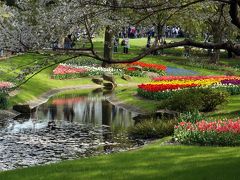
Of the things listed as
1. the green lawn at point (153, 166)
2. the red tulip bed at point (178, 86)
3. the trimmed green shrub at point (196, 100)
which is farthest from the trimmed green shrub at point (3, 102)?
the green lawn at point (153, 166)

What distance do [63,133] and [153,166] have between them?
9778mm

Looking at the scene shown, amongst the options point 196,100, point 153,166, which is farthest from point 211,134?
point 196,100

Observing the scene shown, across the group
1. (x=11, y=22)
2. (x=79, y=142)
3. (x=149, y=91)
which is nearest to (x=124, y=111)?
(x=149, y=91)

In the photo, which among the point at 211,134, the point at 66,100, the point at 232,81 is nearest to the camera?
the point at 211,134

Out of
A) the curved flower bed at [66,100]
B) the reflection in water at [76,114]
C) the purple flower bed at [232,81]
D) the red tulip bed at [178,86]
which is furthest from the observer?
the curved flower bed at [66,100]

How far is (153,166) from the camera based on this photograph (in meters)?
14.0

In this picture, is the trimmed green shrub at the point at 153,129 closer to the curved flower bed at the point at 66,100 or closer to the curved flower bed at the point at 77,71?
the curved flower bed at the point at 66,100

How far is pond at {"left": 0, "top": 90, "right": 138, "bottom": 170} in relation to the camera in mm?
18734

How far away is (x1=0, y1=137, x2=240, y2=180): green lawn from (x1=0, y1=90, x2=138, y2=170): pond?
10.1 feet

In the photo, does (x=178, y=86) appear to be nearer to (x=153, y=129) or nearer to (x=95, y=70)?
(x=153, y=129)

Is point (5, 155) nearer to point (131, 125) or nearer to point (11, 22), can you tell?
point (11, 22)

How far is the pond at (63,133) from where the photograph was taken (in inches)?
738

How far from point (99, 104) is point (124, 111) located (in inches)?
148

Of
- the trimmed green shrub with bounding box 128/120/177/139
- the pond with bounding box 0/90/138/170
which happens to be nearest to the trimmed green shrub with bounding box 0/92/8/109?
the pond with bounding box 0/90/138/170
